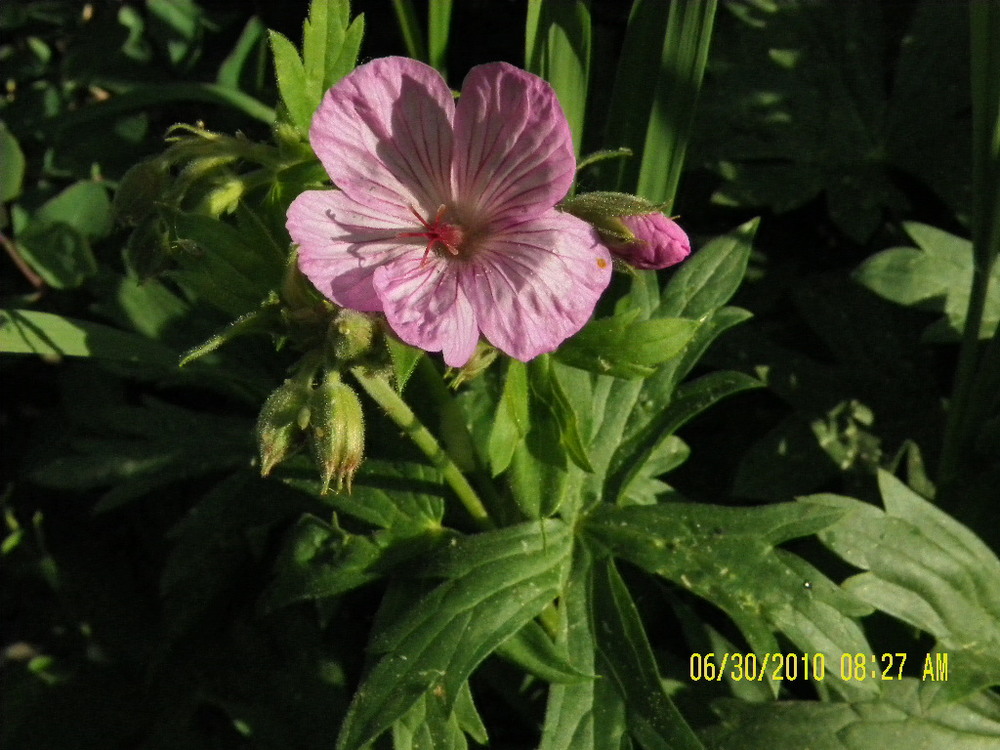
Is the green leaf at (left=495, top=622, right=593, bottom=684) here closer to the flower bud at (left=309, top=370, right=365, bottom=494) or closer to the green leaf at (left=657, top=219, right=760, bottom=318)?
the flower bud at (left=309, top=370, right=365, bottom=494)

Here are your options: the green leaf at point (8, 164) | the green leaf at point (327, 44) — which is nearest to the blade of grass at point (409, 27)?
the green leaf at point (327, 44)

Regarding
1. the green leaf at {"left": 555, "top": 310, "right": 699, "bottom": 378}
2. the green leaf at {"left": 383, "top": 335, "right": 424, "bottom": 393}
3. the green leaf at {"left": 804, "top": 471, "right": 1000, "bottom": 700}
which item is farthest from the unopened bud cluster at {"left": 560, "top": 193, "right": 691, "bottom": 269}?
the green leaf at {"left": 804, "top": 471, "right": 1000, "bottom": 700}

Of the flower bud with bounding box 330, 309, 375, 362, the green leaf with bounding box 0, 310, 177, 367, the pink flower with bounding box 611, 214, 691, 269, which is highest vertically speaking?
the pink flower with bounding box 611, 214, 691, 269

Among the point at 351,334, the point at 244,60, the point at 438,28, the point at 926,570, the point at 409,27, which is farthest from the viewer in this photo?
the point at 244,60

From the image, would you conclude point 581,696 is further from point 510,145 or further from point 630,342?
point 510,145

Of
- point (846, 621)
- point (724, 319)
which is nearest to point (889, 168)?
point (724, 319)

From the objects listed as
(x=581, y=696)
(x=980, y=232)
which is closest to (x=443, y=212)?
(x=581, y=696)
